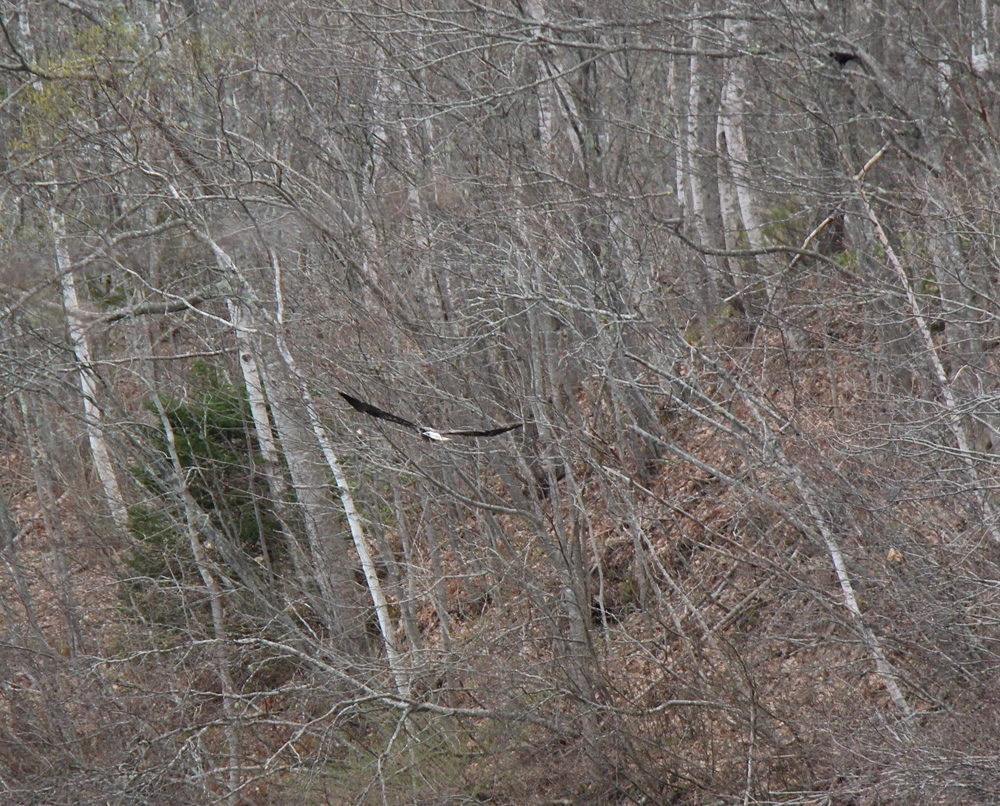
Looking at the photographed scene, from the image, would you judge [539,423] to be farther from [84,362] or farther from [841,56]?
[84,362]

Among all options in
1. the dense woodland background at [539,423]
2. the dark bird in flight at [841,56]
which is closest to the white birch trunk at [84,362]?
the dense woodland background at [539,423]

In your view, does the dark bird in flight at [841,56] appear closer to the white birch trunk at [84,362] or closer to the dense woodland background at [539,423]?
the dense woodland background at [539,423]

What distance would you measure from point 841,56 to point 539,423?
414 centimetres

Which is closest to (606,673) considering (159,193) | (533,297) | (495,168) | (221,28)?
(533,297)

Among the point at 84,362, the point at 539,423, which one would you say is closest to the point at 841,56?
the point at 539,423

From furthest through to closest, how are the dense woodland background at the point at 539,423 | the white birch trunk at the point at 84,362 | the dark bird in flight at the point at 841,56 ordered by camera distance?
the white birch trunk at the point at 84,362 < the dark bird in flight at the point at 841,56 < the dense woodland background at the point at 539,423

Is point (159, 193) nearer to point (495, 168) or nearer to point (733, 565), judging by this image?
point (495, 168)

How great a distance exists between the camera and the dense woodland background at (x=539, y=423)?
6.98 m

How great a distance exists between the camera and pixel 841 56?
28.9 ft

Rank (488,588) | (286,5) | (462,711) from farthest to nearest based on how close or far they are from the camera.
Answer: (286,5)
(488,588)
(462,711)

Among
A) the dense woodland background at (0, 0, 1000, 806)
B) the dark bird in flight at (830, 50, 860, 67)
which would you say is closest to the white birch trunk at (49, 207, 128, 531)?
the dense woodland background at (0, 0, 1000, 806)

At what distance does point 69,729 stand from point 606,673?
182 inches

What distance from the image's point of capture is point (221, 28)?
41.0 feet

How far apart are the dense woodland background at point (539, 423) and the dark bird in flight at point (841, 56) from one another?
46 mm
